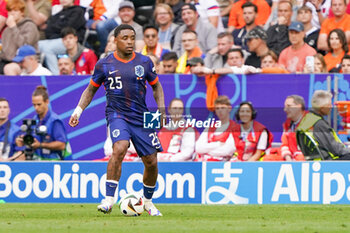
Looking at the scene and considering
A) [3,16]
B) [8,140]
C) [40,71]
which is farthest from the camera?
[3,16]

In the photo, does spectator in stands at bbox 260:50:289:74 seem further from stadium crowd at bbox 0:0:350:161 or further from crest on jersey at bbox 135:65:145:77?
crest on jersey at bbox 135:65:145:77

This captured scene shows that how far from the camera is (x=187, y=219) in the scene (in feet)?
32.3

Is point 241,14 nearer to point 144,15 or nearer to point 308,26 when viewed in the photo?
point 308,26

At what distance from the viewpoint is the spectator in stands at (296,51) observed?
50.2ft

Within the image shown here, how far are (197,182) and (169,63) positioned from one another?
2470 mm

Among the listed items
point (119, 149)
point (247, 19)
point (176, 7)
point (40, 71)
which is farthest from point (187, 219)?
point (176, 7)

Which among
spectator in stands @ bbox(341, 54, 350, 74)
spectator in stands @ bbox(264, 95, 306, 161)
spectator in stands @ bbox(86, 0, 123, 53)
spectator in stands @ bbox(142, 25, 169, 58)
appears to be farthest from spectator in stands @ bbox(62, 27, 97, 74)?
spectator in stands @ bbox(341, 54, 350, 74)

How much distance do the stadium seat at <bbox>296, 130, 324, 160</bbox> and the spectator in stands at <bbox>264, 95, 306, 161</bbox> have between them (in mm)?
95

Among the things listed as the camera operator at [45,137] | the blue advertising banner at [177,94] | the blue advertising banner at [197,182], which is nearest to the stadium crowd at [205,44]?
the blue advertising banner at [177,94]

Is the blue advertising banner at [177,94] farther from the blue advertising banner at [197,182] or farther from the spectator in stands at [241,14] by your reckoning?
the spectator in stands at [241,14]

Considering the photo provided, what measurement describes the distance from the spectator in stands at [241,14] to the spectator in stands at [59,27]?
3.06 m

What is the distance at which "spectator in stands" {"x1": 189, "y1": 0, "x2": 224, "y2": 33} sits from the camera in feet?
55.7

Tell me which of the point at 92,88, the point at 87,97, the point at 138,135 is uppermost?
the point at 92,88

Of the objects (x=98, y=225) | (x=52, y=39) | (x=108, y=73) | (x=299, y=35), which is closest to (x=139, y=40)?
(x=52, y=39)
